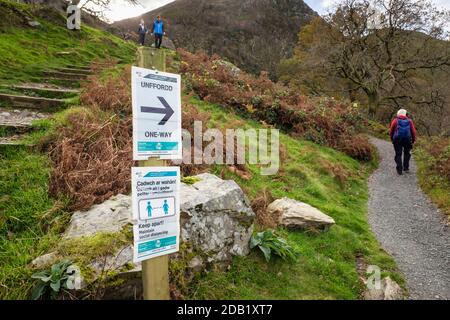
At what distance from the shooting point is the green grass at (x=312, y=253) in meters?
4.57

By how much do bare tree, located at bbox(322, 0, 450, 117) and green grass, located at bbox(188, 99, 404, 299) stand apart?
58.5 feet

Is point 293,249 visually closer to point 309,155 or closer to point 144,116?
point 144,116

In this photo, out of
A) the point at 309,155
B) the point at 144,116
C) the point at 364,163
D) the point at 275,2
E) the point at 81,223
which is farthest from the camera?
the point at 275,2

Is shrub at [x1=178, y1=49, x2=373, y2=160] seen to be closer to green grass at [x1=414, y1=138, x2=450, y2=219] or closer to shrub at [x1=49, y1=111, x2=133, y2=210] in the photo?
green grass at [x1=414, y1=138, x2=450, y2=219]

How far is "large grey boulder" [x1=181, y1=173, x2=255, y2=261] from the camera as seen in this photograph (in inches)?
183

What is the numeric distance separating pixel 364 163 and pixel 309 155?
380cm

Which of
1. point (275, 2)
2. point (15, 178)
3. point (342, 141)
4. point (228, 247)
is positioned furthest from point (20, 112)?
point (275, 2)

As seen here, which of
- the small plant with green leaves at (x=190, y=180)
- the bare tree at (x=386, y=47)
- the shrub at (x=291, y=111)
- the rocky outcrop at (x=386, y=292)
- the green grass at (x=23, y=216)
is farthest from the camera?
the bare tree at (x=386, y=47)

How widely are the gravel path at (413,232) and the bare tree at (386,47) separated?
16.3 meters

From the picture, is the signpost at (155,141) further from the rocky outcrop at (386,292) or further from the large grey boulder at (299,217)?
the large grey boulder at (299,217)

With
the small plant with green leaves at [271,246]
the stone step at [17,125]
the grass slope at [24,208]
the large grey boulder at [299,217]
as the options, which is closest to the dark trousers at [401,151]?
the large grey boulder at [299,217]

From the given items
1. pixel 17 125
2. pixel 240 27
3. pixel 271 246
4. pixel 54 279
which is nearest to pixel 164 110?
pixel 54 279

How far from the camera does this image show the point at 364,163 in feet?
44.5

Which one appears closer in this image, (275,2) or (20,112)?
(20,112)
